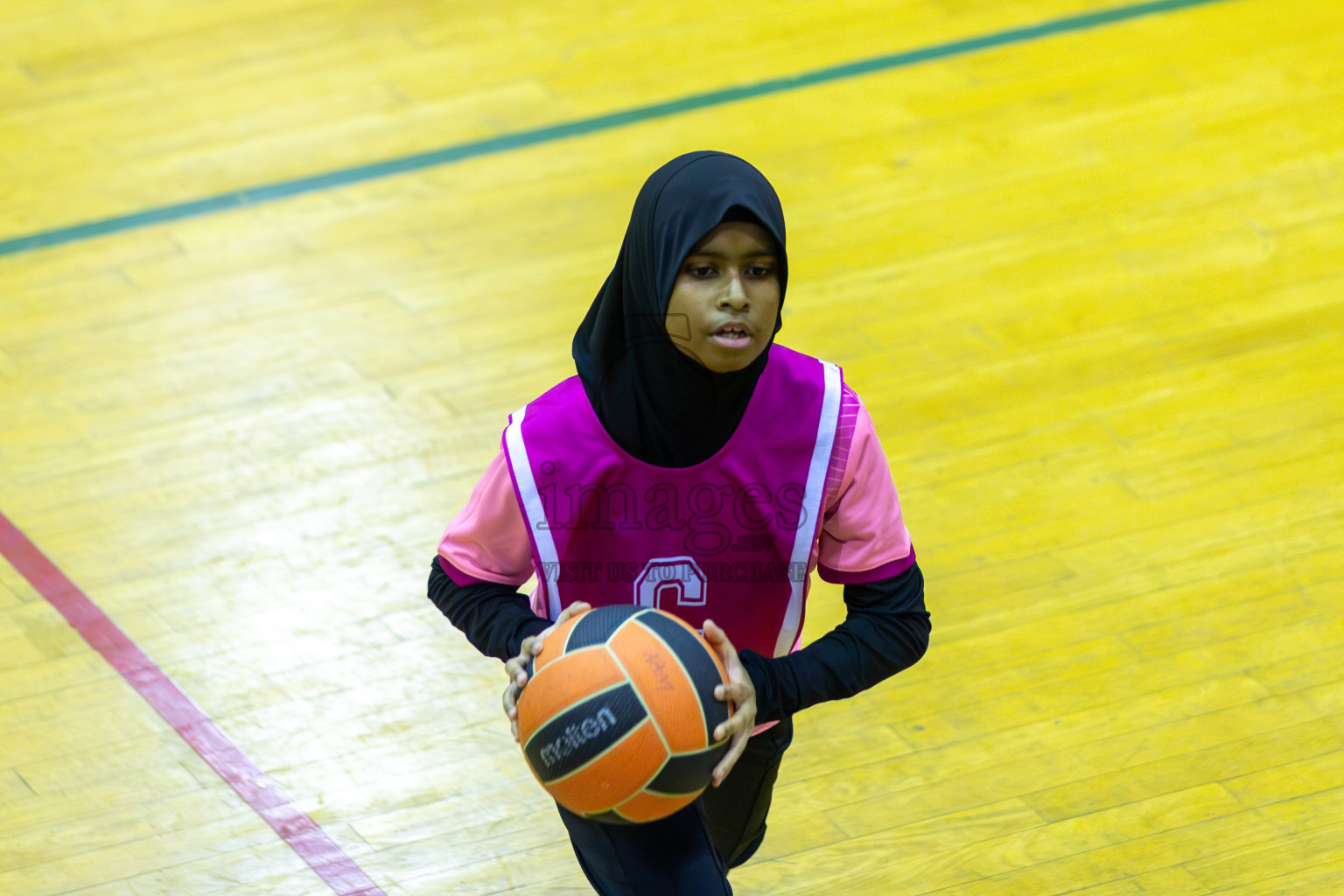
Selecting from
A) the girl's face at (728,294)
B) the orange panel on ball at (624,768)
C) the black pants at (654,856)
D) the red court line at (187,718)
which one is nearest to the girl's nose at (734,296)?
the girl's face at (728,294)

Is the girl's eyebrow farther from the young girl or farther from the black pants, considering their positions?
the black pants

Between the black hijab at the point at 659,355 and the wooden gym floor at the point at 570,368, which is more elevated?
the black hijab at the point at 659,355

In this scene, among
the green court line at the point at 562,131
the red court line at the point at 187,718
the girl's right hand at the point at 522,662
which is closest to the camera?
the girl's right hand at the point at 522,662

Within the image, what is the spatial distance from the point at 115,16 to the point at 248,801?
4077 millimetres

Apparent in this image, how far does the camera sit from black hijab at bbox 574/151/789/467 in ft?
6.08

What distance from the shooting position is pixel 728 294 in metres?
1.83

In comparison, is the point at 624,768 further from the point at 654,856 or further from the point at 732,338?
the point at 732,338

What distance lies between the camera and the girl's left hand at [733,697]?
1.90 metres

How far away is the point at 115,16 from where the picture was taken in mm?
6008

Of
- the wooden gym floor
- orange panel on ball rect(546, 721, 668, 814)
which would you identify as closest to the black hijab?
orange panel on ball rect(546, 721, 668, 814)

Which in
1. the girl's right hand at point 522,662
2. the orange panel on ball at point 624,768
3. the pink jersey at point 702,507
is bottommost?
the orange panel on ball at point 624,768

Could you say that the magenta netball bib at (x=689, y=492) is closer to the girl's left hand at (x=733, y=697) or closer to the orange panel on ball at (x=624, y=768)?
the girl's left hand at (x=733, y=697)

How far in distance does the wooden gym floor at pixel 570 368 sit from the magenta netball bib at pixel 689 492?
0.98 m

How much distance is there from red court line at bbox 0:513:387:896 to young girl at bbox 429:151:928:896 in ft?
2.99
